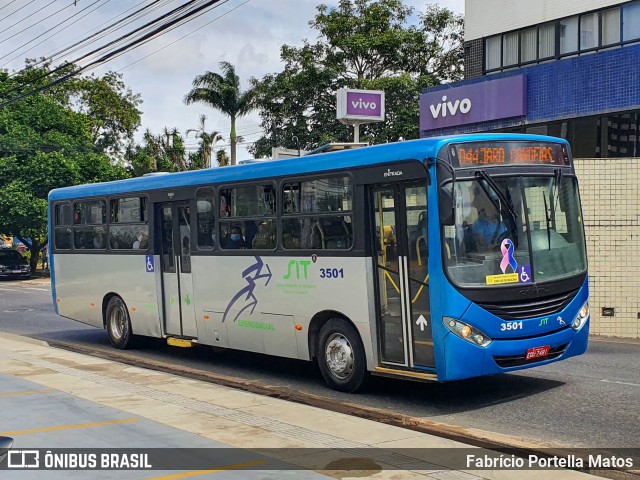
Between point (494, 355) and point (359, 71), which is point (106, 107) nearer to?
point (359, 71)

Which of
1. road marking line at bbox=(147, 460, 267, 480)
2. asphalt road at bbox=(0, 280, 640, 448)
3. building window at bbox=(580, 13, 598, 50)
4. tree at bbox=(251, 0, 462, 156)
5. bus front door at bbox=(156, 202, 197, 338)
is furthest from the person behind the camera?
tree at bbox=(251, 0, 462, 156)

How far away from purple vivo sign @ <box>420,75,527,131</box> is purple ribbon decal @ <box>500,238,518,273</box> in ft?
43.1

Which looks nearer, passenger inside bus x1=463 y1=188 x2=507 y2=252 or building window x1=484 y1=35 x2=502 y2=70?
passenger inside bus x1=463 y1=188 x2=507 y2=252

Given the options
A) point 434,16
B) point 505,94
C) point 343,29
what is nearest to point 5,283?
point 343,29

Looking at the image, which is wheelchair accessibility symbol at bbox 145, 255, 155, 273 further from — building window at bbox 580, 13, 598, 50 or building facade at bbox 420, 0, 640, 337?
building window at bbox 580, 13, 598, 50

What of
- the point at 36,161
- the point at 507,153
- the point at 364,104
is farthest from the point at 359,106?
the point at 36,161

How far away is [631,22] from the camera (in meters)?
20.5

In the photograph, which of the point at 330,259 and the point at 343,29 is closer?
the point at 330,259

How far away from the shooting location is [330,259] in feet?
36.4

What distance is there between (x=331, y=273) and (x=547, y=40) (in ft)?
47.1

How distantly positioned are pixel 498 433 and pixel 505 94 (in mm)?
15442

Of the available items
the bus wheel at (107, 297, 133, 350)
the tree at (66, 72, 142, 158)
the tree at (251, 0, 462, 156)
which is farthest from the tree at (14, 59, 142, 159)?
the bus wheel at (107, 297, 133, 350)

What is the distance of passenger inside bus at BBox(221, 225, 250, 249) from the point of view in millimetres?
12742

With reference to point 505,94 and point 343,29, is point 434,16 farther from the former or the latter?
point 505,94
